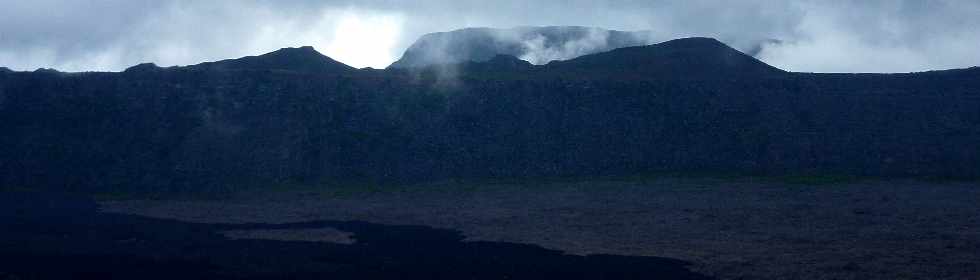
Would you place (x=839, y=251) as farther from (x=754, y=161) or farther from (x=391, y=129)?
(x=391, y=129)

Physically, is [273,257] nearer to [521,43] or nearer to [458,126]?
[458,126]

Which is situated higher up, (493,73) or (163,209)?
(493,73)

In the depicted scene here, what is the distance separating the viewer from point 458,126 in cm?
5159

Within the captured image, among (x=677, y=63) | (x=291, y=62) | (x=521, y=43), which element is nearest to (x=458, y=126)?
(x=291, y=62)

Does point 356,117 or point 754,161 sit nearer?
point 754,161

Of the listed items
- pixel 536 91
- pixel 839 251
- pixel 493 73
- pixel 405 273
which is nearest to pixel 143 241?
pixel 405 273

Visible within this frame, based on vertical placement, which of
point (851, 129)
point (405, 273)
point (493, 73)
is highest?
point (493, 73)

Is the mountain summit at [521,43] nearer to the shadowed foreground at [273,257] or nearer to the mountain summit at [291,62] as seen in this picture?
the mountain summit at [291,62]

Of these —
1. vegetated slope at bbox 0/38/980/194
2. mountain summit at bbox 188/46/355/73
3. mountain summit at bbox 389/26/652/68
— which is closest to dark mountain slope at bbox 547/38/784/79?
vegetated slope at bbox 0/38/980/194

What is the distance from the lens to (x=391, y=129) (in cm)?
5134

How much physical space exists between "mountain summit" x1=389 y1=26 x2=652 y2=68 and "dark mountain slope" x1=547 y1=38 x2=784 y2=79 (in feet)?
104

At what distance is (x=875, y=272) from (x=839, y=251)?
3.60 m

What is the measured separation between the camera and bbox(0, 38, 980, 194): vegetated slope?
4675cm

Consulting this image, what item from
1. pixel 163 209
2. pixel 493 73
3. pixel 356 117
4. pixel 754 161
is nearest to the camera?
pixel 163 209
